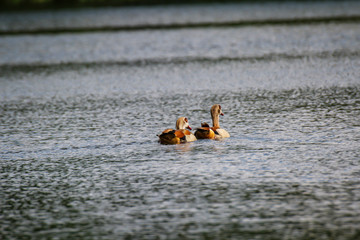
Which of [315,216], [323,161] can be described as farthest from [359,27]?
[315,216]

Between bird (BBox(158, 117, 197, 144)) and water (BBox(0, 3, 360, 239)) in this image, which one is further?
bird (BBox(158, 117, 197, 144))

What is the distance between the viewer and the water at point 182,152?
26.4 ft

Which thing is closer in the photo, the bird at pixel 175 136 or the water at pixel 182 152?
the water at pixel 182 152

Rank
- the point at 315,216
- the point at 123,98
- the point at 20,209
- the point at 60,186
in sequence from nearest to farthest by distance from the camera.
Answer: the point at 315,216
the point at 20,209
the point at 60,186
the point at 123,98

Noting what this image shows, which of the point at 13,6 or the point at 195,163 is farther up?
the point at 13,6

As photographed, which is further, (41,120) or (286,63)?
(286,63)

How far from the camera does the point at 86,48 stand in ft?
107

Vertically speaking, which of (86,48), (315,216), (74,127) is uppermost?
(86,48)

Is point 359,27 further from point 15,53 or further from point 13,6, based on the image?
point 13,6

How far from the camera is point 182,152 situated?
1149 cm

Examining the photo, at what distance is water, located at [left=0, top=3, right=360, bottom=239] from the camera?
8.04m

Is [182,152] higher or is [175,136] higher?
[175,136]

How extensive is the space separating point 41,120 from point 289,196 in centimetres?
771

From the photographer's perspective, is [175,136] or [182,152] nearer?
[182,152]
